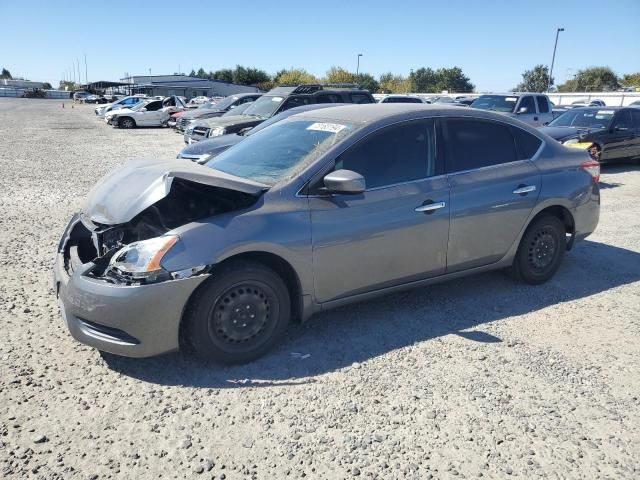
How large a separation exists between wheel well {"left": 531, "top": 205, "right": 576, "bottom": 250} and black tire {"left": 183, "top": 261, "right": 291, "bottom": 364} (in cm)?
284

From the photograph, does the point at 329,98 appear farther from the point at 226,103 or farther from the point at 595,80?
the point at 595,80

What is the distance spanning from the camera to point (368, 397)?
3.25 meters

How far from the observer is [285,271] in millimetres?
3730

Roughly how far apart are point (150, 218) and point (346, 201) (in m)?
1.44

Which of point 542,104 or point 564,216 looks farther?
point 542,104

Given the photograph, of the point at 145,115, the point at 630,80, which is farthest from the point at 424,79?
the point at 145,115

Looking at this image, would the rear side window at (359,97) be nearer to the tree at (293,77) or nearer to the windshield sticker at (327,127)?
the windshield sticker at (327,127)

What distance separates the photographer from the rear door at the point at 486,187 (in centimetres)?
438

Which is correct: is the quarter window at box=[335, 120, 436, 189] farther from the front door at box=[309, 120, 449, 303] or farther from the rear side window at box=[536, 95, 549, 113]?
the rear side window at box=[536, 95, 549, 113]

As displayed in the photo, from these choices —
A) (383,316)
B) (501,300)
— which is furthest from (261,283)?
(501,300)

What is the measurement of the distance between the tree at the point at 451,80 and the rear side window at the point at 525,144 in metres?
90.2

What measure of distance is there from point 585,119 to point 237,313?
12.5m

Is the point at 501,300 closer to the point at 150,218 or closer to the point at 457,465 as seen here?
the point at 457,465

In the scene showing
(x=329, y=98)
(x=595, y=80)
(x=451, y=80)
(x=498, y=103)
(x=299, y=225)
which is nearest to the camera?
(x=299, y=225)
